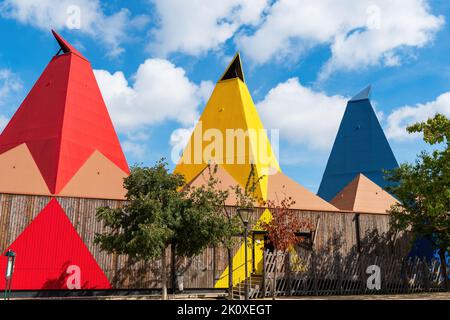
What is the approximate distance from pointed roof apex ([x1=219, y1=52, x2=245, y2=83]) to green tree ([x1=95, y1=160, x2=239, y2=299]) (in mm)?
15708

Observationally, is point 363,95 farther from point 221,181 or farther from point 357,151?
point 221,181

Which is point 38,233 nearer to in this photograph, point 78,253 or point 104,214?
point 78,253

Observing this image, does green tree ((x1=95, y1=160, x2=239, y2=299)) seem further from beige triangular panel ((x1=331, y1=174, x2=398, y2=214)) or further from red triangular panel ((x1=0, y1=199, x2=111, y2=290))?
beige triangular panel ((x1=331, y1=174, x2=398, y2=214))

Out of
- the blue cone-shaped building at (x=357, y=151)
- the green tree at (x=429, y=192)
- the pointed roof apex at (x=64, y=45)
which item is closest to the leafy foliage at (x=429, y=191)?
the green tree at (x=429, y=192)

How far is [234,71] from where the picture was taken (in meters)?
30.0

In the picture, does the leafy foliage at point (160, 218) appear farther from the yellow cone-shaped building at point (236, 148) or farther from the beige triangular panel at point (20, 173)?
the yellow cone-shaped building at point (236, 148)

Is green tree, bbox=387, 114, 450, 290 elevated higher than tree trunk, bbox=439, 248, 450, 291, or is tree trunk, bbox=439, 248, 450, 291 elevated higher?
green tree, bbox=387, 114, 450, 290

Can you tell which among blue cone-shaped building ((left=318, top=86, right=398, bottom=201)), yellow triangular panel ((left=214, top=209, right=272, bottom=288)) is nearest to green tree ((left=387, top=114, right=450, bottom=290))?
yellow triangular panel ((left=214, top=209, right=272, bottom=288))

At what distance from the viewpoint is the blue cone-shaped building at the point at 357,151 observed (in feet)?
106

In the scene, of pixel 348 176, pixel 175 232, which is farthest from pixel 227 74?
pixel 175 232

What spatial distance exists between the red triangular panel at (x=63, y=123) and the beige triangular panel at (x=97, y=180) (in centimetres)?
33

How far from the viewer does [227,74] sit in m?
30.0

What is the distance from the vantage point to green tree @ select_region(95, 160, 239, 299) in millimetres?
14148

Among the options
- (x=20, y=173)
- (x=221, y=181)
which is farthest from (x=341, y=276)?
(x=20, y=173)
